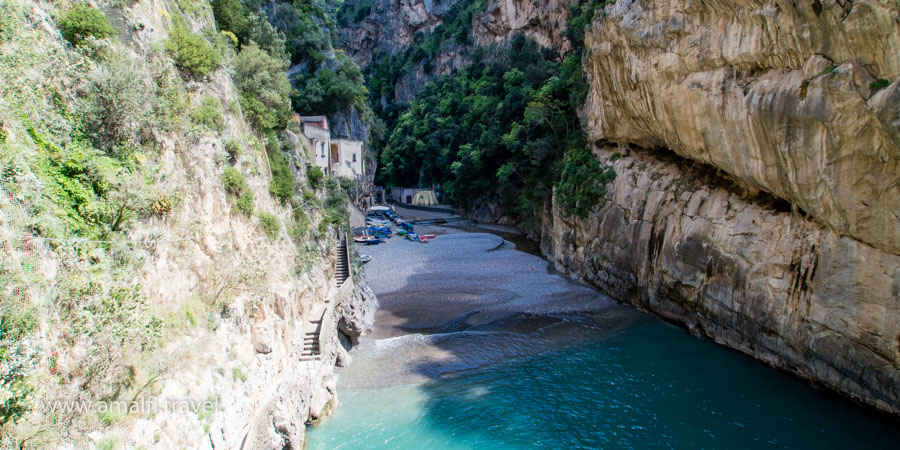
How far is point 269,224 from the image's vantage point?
14711mm

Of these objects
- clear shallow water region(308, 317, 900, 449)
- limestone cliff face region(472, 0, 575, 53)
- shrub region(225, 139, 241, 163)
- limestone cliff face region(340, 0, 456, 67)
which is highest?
limestone cliff face region(340, 0, 456, 67)

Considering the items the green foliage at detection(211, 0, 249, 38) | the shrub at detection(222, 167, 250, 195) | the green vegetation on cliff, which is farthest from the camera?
the green vegetation on cliff

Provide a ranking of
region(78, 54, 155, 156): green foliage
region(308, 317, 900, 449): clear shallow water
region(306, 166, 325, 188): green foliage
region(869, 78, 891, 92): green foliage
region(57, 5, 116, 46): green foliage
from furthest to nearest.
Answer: region(306, 166, 325, 188): green foliage → region(308, 317, 900, 449): clear shallow water → region(869, 78, 891, 92): green foliage → region(57, 5, 116, 46): green foliage → region(78, 54, 155, 156): green foliage

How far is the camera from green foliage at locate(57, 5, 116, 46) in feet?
32.6

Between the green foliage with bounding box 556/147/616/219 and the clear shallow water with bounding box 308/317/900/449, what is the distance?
12.1 m

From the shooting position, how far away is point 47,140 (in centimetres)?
826

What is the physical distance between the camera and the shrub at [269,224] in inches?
571

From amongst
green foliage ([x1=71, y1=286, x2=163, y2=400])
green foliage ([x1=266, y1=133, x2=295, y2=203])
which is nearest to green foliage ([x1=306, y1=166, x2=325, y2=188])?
green foliage ([x1=266, y1=133, x2=295, y2=203])

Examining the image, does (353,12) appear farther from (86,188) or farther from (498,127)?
(86,188)

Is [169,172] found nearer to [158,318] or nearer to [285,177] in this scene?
[158,318]

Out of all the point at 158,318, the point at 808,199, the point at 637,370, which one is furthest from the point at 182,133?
the point at 808,199

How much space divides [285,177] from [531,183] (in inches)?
1116

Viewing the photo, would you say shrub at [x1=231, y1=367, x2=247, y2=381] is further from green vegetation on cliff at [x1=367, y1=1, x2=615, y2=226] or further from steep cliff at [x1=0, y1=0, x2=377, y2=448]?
green vegetation on cliff at [x1=367, y1=1, x2=615, y2=226]

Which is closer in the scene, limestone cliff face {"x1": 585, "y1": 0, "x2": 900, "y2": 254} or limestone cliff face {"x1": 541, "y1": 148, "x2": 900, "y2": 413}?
limestone cliff face {"x1": 585, "y1": 0, "x2": 900, "y2": 254}
